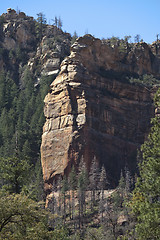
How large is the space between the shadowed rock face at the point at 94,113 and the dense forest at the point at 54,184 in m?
2.87

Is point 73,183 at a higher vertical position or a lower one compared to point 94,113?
lower

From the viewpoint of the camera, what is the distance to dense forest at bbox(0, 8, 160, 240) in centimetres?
2458

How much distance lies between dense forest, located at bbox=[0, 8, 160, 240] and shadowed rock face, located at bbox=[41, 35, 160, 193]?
9.40ft

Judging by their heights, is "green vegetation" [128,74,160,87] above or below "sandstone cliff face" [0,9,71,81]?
below

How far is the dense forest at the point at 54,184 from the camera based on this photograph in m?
24.6

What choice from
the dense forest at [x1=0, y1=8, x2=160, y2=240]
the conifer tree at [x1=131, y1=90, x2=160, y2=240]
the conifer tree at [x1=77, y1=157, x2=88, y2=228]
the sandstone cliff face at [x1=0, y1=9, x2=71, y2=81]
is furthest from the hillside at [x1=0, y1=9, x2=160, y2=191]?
the conifer tree at [x1=131, y1=90, x2=160, y2=240]

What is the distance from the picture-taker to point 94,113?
87438mm

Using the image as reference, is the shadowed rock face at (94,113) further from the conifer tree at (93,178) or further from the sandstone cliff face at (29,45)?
the sandstone cliff face at (29,45)

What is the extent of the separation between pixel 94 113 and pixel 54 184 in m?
16.8

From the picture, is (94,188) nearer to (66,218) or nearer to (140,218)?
(66,218)

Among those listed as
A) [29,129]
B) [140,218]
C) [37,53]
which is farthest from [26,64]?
[140,218]

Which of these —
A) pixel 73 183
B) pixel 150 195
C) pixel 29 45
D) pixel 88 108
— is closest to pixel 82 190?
pixel 73 183

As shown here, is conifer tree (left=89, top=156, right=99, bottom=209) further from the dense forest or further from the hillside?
the hillside

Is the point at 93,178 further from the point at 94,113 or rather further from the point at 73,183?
the point at 94,113
